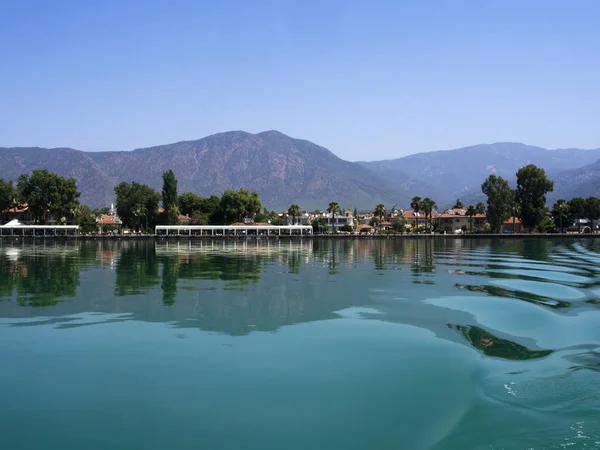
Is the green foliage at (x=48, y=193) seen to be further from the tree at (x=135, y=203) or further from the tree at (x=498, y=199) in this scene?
the tree at (x=498, y=199)

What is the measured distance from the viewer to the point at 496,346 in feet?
53.2

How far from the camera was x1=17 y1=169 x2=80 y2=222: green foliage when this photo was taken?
12506cm

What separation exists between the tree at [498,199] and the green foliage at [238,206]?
194 feet

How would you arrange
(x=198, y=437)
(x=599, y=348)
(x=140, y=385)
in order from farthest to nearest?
(x=599, y=348)
(x=140, y=385)
(x=198, y=437)

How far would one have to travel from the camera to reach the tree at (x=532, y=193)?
131m

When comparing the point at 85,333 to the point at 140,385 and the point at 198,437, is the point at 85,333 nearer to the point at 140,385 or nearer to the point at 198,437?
the point at 140,385

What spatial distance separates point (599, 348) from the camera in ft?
51.3

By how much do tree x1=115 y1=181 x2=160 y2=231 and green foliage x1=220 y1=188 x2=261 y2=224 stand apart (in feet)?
58.1

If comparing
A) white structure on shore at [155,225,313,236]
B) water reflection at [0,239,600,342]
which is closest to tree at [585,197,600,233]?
white structure on shore at [155,225,313,236]

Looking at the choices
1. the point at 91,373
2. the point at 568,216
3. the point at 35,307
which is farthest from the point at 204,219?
the point at 91,373

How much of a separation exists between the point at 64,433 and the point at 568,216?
152705 mm

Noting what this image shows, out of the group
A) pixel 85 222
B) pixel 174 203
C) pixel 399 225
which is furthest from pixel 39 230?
pixel 399 225

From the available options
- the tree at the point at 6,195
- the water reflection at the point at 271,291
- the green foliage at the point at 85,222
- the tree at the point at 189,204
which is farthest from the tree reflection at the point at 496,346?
the tree at the point at 189,204

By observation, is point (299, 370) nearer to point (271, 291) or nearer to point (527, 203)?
point (271, 291)
